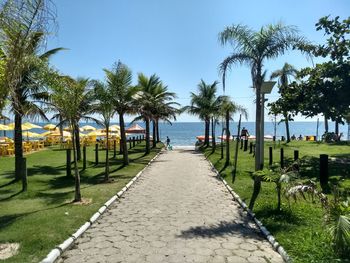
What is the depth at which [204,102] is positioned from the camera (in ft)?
125

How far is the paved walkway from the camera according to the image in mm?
6723

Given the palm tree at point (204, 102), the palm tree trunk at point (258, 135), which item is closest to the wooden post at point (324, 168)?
the palm tree trunk at point (258, 135)

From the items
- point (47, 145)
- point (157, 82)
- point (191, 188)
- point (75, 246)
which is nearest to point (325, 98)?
point (191, 188)

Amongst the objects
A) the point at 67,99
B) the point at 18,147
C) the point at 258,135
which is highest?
the point at 67,99

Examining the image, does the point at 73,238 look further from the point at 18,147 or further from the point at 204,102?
the point at 204,102

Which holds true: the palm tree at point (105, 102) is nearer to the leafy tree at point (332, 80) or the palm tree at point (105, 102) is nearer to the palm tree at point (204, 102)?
the leafy tree at point (332, 80)

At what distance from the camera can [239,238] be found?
779 centimetres

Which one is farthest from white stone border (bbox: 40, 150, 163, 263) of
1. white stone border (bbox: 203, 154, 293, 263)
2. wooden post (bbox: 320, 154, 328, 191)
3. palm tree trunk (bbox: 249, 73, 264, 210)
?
wooden post (bbox: 320, 154, 328, 191)

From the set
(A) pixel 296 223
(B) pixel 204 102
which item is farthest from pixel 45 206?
(B) pixel 204 102

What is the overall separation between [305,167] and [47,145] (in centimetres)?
2884

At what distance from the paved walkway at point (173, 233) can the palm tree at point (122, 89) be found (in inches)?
272

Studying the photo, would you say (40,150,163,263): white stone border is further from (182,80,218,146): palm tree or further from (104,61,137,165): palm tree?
(182,80,218,146): palm tree

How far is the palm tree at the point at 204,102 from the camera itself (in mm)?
38000

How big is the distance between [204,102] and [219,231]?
3043 cm
